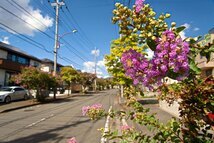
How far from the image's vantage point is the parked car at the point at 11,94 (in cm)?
2405

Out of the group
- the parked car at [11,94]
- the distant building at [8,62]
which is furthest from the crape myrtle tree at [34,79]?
the distant building at [8,62]

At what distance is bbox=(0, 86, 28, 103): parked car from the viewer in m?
24.0

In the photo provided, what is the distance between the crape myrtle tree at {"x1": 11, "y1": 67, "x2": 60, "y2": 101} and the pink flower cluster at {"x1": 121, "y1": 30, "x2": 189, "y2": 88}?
22.2 m

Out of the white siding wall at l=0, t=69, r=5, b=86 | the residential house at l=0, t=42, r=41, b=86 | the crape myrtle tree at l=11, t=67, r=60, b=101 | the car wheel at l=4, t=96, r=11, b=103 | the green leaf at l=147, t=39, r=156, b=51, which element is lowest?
the car wheel at l=4, t=96, r=11, b=103

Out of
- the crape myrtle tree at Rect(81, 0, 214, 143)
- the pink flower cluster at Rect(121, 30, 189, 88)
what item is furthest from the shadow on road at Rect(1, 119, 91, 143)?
the pink flower cluster at Rect(121, 30, 189, 88)

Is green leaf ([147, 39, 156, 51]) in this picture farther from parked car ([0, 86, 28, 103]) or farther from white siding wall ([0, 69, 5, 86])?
white siding wall ([0, 69, 5, 86])

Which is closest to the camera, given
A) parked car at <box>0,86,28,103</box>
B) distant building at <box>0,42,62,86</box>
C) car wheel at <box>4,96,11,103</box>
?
parked car at <box>0,86,28,103</box>

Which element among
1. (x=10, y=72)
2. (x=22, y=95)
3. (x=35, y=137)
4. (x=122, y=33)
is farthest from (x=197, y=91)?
(x=10, y=72)

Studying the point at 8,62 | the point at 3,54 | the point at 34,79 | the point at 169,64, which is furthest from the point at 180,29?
the point at 3,54

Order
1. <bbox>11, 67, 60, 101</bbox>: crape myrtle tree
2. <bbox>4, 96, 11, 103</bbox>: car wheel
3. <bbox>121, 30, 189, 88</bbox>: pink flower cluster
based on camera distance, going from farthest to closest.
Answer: <bbox>4, 96, 11, 103</bbox>: car wheel → <bbox>11, 67, 60, 101</bbox>: crape myrtle tree → <bbox>121, 30, 189, 88</bbox>: pink flower cluster

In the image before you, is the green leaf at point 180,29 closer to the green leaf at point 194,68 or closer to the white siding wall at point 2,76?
the green leaf at point 194,68

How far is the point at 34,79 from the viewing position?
23453 mm

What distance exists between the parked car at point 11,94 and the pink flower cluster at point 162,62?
2406 centimetres

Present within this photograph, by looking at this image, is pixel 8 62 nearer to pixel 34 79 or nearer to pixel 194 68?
pixel 34 79
